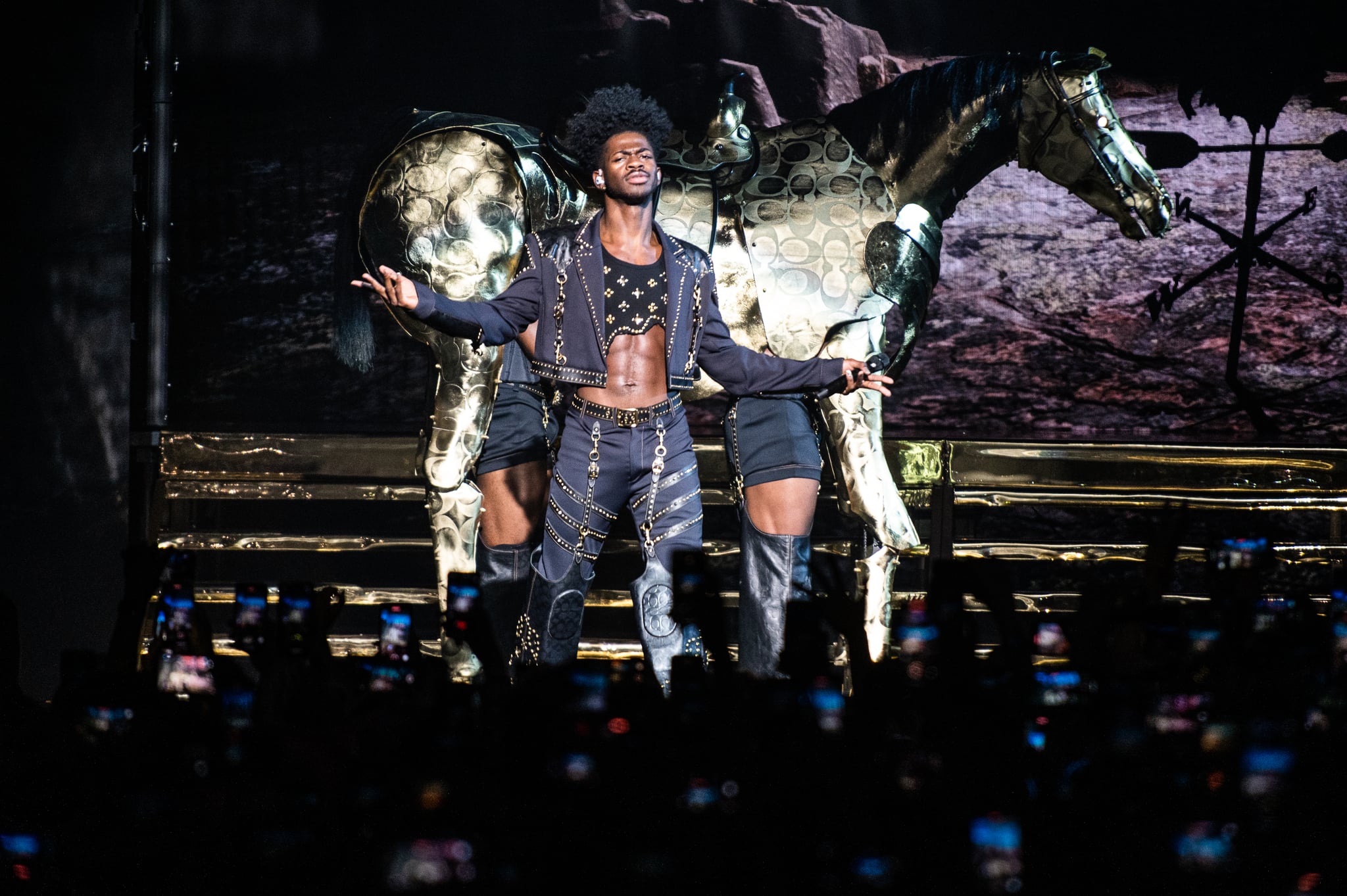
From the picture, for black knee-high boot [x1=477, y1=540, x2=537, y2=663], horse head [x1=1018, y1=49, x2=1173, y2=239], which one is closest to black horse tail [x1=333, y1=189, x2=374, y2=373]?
black knee-high boot [x1=477, y1=540, x2=537, y2=663]

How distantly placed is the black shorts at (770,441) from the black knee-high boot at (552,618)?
799 mm

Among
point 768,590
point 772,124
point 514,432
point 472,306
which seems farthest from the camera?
point 772,124

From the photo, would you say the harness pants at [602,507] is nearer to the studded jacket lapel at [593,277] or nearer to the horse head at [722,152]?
the studded jacket lapel at [593,277]

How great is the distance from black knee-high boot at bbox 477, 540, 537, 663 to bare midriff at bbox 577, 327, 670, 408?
0.92 metres

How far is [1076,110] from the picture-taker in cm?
473

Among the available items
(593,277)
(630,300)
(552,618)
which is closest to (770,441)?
(630,300)

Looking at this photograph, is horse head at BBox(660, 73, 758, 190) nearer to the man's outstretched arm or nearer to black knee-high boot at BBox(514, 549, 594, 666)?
the man's outstretched arm

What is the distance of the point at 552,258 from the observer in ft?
13.0

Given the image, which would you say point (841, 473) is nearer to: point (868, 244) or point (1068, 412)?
point (868, 244)

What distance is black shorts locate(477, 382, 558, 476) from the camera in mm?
4777

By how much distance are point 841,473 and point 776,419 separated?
1.58 ft

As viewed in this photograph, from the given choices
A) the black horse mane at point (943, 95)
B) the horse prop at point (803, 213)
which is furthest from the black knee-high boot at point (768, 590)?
the black horse mane at point (943, 95)

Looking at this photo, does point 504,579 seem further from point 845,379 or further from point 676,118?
point 676,118

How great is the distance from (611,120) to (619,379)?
2.79ft
